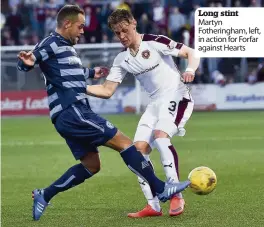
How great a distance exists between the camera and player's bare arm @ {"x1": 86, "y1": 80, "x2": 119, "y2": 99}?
9.61m

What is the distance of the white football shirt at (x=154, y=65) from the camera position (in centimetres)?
980

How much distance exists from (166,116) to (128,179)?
3389 mm

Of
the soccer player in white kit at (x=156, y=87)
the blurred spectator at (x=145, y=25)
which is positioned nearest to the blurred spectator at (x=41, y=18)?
the blurred spectator at (x=145, y=25)

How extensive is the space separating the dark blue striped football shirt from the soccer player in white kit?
42 centimetres

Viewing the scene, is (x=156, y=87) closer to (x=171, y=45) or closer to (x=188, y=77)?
(x=171, y=45)

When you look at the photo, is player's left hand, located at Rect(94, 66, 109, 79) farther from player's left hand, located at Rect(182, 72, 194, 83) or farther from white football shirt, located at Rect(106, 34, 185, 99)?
player's left hand, located at Rect(182, 72, 194, 83)

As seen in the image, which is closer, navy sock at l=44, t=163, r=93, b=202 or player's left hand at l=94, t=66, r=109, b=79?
navy sock at l=44, t=163, r=93, b=202

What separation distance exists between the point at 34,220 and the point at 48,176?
13.7 feet

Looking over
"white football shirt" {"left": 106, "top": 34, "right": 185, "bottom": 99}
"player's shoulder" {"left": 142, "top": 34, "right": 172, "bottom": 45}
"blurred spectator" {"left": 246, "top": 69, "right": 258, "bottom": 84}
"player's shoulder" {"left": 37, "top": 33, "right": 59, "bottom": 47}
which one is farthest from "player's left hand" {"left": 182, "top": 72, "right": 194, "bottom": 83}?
"blurred spectator" {"left": 246, "top": 69, "right": 258, "bottom": 84}

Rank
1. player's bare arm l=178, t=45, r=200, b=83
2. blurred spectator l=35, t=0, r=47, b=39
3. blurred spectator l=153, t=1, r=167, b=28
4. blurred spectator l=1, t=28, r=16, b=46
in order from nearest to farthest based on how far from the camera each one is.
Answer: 1. player's bare arm l=178, t=45, r=200, b=83
2. blurred spectator l=153, t=1, r=167, b=28
3. blurred spectator l=1, t=28, r=16, b=46
4. blurred spectator l=35, t=0, r=47, b=39

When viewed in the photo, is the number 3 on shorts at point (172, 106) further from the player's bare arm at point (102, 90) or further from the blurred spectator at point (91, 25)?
the blurred spectator at point (91, 25)

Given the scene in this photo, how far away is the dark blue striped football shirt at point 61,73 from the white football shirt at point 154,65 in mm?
870

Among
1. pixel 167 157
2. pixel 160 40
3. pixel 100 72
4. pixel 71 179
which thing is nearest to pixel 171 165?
pixel 167 157

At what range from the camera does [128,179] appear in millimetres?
12977
